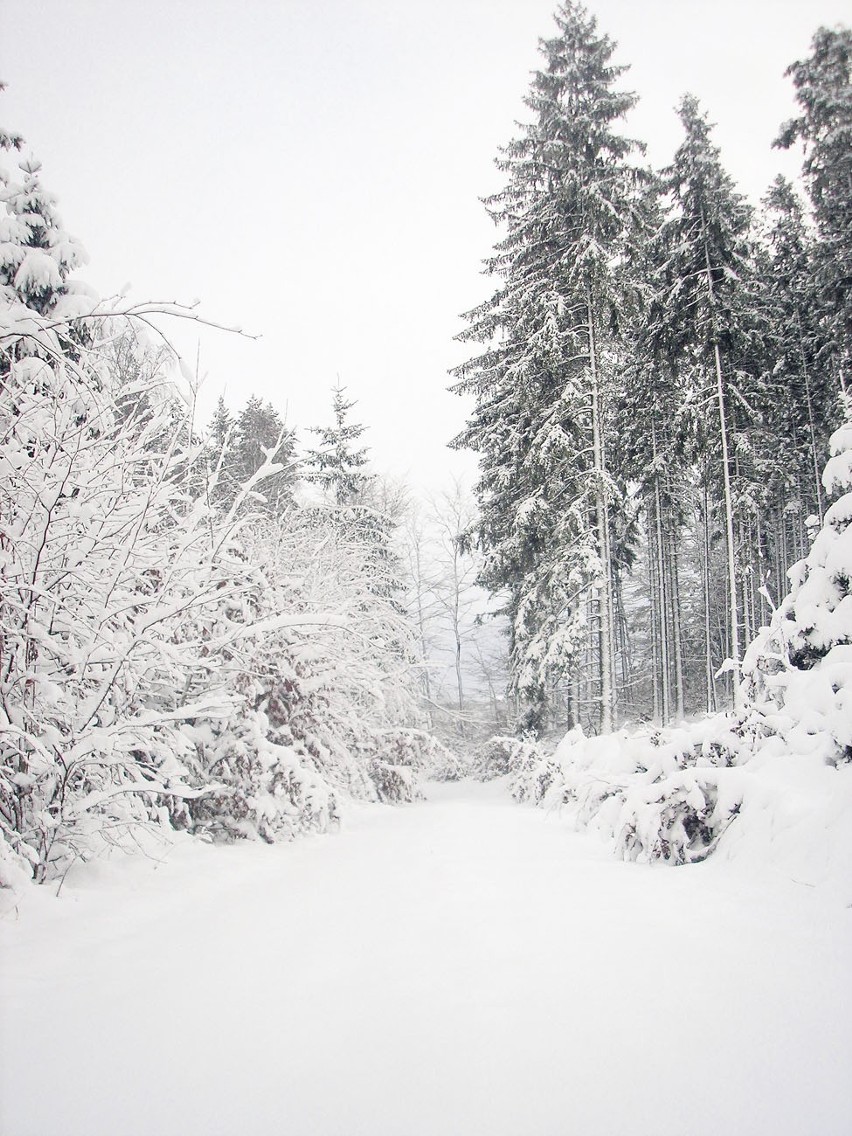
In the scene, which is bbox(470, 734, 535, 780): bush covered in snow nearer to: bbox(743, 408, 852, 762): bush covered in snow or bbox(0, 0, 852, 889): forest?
bbox(0, 0, 852, 889): forest

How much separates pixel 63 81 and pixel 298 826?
246 inches

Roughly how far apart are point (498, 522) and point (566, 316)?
5.56m

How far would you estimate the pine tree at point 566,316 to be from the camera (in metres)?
12.0

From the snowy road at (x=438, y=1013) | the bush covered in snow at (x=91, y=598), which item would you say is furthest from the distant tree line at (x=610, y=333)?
the bush covered in snow at (x=91, y=598)

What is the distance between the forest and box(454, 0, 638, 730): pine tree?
0.24 ft

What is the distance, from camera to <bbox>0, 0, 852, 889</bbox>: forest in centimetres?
300

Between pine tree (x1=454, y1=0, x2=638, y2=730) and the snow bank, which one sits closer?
the snow bank

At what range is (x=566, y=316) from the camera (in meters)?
12.6

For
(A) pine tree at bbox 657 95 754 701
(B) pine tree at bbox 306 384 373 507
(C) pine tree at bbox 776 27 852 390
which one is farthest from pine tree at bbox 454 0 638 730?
(B) pine tree at bbox 306 384 373 507

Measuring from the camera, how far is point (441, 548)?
90.8 ft

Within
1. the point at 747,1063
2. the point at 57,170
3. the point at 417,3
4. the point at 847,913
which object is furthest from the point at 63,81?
the point at 417,3

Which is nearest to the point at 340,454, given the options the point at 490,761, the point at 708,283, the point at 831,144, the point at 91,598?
the point at 490,761

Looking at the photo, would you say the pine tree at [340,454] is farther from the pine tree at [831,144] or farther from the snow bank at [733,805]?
the snow bank at [733,805]

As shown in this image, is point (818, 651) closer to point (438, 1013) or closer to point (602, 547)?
point (438, 1013)
